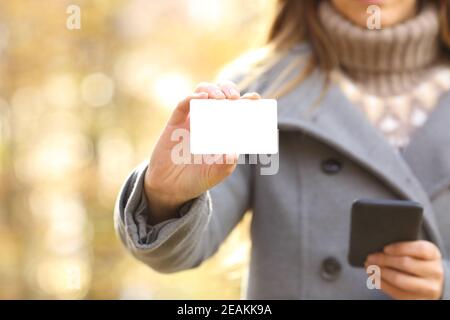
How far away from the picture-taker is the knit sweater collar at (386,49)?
4.34 ft

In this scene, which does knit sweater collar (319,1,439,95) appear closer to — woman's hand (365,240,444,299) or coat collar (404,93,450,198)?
coat collar (404,93,450,198)

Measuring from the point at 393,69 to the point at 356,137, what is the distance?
0.18m

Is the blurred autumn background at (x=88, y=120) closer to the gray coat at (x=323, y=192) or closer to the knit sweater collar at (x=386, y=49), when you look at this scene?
the knit sweater collar at (x=386, y=49)

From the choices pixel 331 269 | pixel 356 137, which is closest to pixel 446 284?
pixel 331 269

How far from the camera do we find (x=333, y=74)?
136 cm

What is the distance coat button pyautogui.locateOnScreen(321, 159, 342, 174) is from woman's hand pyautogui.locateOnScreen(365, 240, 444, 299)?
20cm

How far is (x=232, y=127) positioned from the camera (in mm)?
855

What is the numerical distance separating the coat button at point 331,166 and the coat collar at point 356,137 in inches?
1.0

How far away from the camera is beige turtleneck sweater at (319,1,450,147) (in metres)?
1.32

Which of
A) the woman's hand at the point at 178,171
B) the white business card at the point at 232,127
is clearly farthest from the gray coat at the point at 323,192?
the white business card at the point at 232,127
